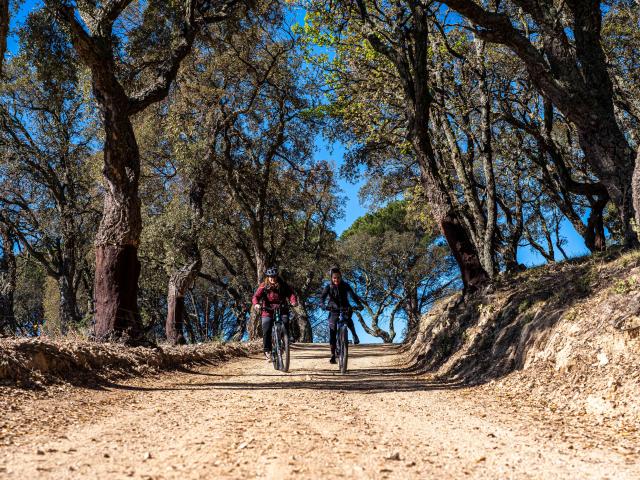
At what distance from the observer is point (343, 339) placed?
10227 millimetres

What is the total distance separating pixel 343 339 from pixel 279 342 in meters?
1.32

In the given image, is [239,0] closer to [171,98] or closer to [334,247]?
[171,98]

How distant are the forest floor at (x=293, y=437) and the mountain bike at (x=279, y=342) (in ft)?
10.7

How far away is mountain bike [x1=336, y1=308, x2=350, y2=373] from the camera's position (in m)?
10.2

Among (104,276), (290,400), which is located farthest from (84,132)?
(290,400)

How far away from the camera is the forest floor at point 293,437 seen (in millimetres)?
3061

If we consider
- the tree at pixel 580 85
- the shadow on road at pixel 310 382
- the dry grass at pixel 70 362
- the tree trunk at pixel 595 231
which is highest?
the tree at pixel 580 85

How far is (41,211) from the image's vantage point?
2288cm

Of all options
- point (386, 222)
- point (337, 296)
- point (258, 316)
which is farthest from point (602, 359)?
point (386, 222)

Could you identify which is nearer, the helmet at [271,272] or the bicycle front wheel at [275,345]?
the helmet at [271,272]

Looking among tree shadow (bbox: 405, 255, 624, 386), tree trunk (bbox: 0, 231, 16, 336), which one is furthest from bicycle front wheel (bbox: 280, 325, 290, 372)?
tree trunk (bbox: 0, 231, 16, 336)

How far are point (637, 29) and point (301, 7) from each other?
11.0 m

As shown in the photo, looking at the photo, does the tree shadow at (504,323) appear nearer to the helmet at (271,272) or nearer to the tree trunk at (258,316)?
the helmet at (271,272)

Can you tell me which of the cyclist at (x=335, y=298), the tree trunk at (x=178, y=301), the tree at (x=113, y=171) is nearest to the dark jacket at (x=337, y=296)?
the cyclist at (x=335, y=298)
